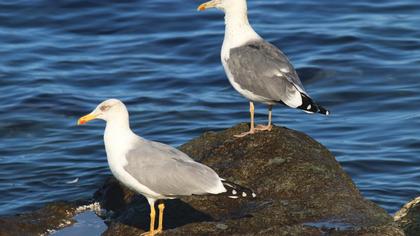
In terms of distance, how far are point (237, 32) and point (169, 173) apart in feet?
9.66

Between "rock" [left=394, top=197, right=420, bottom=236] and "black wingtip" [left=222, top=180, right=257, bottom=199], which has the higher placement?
"black wingtip" [left=222, top=180, right=257, bottom=199]

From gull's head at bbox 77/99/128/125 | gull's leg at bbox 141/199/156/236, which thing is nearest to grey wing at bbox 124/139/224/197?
gull's leg at bbox 141/199/156/236

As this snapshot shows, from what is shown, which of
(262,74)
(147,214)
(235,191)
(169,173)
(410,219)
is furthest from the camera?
(262,74)

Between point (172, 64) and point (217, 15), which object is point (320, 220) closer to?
point (172, 64)

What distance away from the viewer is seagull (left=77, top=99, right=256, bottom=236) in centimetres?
750

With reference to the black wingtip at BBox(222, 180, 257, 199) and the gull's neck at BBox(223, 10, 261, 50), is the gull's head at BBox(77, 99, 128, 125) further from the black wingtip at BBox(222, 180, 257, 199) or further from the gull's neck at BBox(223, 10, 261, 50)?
the gull's neck at BBox(223, 10, 261, 50)

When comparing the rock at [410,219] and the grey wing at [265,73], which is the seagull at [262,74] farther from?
the rock at [410,219]

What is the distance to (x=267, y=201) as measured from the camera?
25.5 ft

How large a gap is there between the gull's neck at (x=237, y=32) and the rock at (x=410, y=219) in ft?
7.83

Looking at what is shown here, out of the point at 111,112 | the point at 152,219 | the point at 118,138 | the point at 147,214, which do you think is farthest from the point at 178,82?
the point at 152,219

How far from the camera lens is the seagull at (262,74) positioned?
9391 millimetres

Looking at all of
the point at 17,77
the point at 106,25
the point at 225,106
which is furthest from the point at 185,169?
the point at 106,25

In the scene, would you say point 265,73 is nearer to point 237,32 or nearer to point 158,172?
point 237,32

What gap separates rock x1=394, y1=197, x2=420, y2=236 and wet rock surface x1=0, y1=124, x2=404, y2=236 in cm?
91
